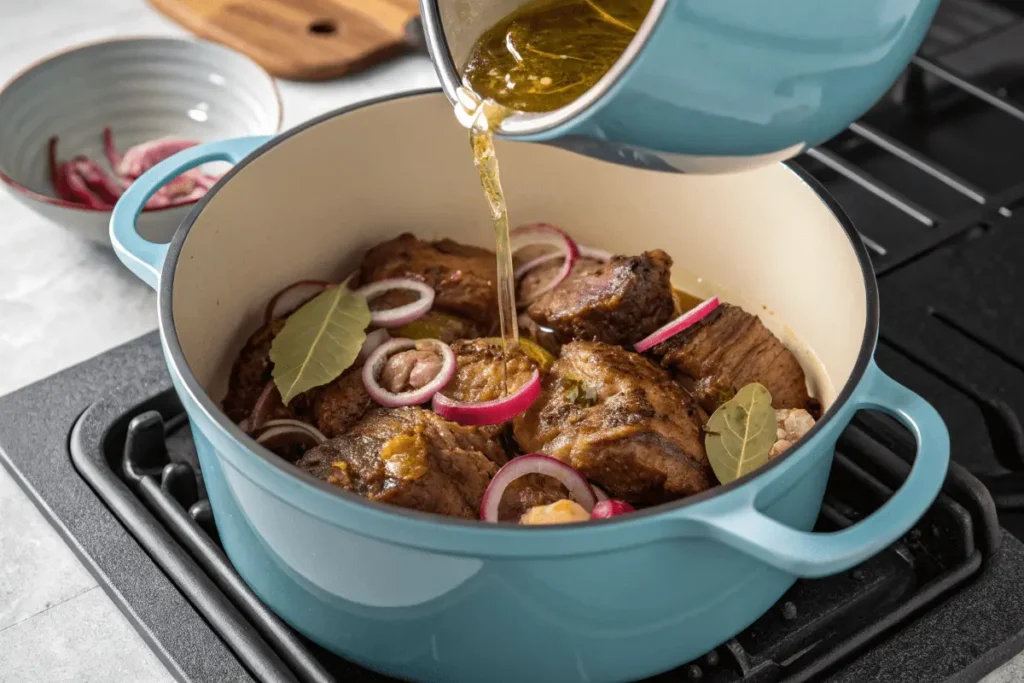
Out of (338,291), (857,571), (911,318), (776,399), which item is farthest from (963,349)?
(338,291)

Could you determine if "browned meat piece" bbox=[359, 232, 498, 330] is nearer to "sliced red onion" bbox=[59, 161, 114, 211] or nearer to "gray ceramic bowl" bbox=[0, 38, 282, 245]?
"gray ceramic bowl" bbox=[0, 38, 282, 245]

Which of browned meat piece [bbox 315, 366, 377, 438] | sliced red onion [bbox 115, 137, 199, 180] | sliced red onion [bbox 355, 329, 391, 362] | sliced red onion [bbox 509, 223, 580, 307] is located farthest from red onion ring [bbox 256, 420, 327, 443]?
sliced red onion [bbox 115, 137, 199, 180]

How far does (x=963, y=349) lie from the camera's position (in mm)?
1403

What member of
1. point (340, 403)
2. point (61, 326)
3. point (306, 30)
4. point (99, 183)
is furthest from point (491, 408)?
point (306, 30)

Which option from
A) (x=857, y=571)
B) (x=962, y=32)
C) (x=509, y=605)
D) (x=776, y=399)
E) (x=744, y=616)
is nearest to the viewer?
(x=509, y=605)

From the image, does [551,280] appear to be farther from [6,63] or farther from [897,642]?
[6,63]

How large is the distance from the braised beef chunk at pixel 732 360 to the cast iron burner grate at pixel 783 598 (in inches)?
4.2

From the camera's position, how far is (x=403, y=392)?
1.28 meters

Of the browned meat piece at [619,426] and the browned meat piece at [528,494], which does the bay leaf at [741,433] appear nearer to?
the browned meat piece at [619,426]

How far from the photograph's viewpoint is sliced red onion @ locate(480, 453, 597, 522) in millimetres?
1065

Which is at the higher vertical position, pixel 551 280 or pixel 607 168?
pixel 607 168

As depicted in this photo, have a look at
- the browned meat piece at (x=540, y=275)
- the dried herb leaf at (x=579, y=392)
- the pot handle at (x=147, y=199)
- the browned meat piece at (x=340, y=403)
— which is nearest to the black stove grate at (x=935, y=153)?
the browned meat piece at (x=540, y=275)

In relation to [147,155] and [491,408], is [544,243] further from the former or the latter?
[147,155]

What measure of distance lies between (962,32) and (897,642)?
4.28 feet
